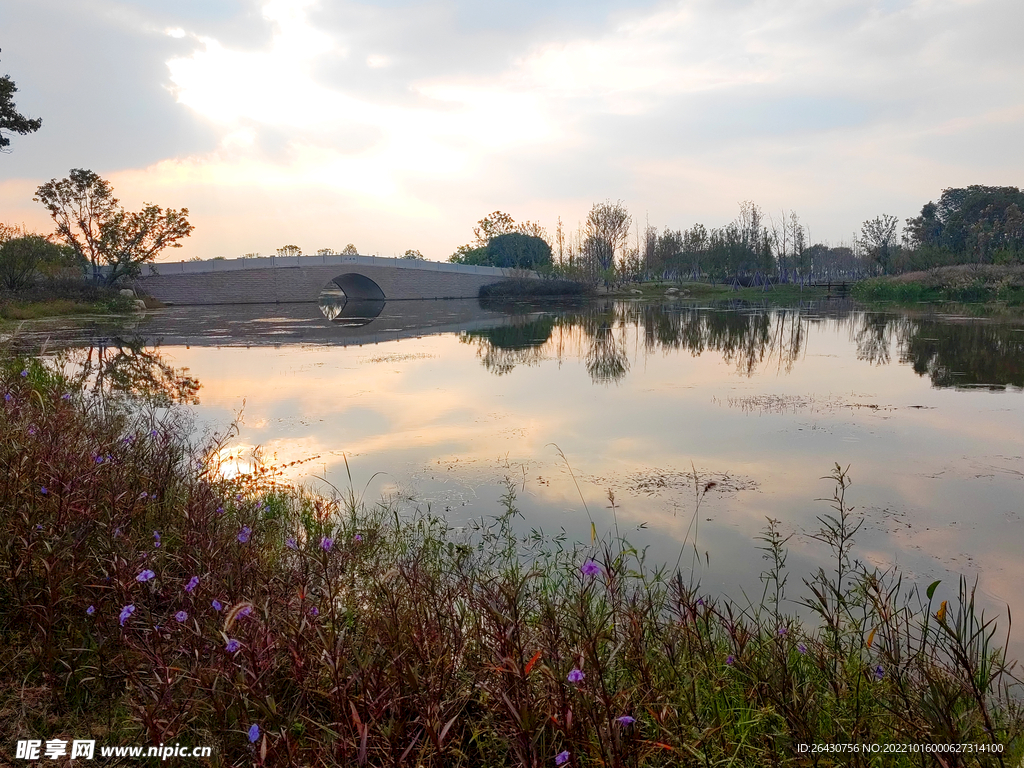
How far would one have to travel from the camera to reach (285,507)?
457 centimetres

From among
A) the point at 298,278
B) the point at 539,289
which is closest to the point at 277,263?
the point at 298,278

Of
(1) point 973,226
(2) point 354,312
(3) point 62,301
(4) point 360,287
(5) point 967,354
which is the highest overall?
(1) point 973,226

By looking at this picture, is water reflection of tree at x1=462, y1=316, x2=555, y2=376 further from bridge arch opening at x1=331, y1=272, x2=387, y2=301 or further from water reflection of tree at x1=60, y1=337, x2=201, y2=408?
bridge arch opening at x1=331, y1=272, x2=387, y2=301

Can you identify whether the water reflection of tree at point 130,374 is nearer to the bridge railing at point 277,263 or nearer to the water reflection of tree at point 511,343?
the water reflection of tree at point 511,343

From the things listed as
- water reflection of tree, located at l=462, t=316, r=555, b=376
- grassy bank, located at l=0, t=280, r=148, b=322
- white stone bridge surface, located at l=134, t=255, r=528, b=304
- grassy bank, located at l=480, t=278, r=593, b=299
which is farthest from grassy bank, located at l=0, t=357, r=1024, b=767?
grassy bank, located at l=480, t=278, r=593, b=299

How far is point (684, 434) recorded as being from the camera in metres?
6.77

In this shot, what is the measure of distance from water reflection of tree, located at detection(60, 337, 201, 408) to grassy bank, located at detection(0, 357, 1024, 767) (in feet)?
18.9

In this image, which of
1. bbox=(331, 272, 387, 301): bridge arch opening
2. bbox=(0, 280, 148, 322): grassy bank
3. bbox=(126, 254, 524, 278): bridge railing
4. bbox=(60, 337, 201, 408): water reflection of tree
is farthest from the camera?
bbox=(331, 272, 387, 301): bridge arch opening

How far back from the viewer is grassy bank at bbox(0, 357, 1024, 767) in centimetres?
180

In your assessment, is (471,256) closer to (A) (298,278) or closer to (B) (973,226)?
(A) (298,278)

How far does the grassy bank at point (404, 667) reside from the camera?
71.0 inches

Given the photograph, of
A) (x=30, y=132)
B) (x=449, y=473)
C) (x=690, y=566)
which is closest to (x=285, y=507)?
(x=449, y=473)

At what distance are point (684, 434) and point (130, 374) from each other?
863cm

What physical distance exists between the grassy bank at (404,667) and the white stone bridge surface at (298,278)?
35.5 meters
